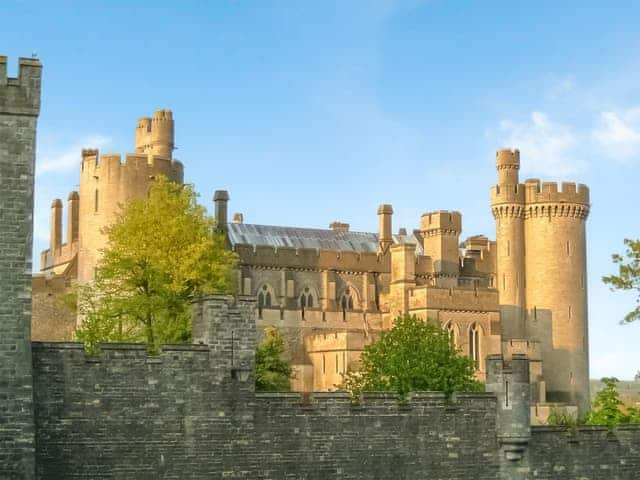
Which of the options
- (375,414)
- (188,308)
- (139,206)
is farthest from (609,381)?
(375,414)

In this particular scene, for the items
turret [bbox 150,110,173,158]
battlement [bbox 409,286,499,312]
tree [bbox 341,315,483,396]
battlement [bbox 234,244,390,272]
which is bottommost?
tree [bbox 341,315,483,396]

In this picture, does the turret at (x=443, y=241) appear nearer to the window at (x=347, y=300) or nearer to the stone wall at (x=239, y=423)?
the window at (x=347, y=300)

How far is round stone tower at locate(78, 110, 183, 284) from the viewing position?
70.8 m

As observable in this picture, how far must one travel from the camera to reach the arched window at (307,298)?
84.1 meters

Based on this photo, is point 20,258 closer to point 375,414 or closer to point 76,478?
point 76,478

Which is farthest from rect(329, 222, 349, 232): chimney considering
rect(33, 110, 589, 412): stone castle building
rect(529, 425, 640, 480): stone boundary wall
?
rect(529, 425, 640, 480): stone boundary wall

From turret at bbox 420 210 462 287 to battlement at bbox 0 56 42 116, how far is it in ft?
205

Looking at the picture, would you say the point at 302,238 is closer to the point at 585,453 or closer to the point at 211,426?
the point at 585,453

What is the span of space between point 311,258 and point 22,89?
6016 centimetres

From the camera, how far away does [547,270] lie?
87.3 meters

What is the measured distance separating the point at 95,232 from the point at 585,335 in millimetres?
33165

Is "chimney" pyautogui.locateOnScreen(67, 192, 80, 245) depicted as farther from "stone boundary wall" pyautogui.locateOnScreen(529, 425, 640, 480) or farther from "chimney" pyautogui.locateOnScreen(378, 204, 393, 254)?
"stone boundary wall" pyautogui.locateOnScreen(529, 425, 640, 480)

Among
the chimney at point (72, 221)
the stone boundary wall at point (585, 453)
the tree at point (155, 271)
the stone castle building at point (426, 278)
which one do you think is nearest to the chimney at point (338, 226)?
the stone castle building at point (426, 278)

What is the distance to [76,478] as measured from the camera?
24.9 metres
